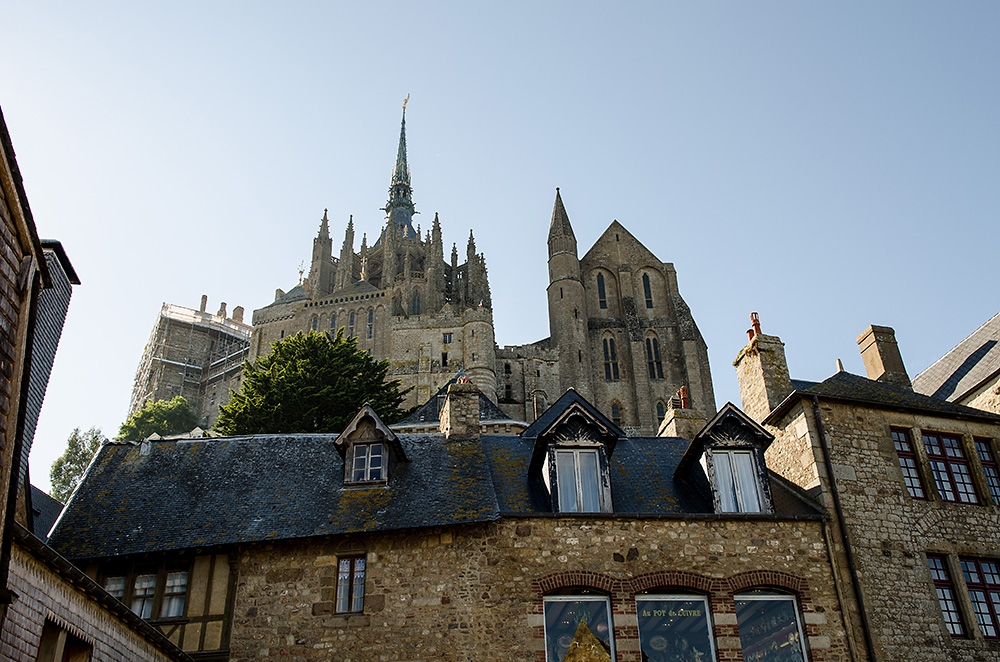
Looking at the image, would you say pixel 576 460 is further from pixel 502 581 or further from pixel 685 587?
pixel 685 587

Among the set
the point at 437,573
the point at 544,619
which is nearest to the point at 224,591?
the point at 437,573

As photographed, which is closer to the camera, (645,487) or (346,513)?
(346,513)

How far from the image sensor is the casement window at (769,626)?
12383 millimetres

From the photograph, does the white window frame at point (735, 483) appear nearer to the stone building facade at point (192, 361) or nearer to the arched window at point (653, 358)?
the arched window at point (653, 358)

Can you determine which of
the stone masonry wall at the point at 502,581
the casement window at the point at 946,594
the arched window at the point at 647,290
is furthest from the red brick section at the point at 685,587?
the arched window at the point at 647,290

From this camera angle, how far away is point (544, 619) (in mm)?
12234

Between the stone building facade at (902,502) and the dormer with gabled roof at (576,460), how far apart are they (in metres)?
3.21

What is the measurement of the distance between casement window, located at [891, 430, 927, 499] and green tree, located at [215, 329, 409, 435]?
17.3 m

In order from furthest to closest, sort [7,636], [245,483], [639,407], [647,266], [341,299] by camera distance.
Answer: [341,299]
[647,266]
[639,407]
[245,483]
[7,636]

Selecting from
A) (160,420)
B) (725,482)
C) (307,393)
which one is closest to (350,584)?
(725,482)

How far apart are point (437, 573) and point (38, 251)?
673cm

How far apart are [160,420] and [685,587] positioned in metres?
55.9

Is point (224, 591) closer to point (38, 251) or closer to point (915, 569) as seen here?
point (38, 251)

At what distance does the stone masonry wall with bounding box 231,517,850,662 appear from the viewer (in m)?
12.1
